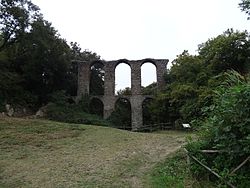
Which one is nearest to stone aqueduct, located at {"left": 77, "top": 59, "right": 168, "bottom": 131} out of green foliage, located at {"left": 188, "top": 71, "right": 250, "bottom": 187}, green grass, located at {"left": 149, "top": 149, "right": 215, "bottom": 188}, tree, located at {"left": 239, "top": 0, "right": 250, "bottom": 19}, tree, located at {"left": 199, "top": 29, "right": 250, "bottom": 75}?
tree, located at {"left": 199, "top": 29, "right": 250, "bottom": 75}

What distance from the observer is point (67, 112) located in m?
31.8

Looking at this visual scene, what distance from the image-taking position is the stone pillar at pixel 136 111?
3706 cm

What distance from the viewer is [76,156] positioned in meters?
12.6

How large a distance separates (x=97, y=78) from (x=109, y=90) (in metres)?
4.56

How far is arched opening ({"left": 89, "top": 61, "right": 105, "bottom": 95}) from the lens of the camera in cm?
4131

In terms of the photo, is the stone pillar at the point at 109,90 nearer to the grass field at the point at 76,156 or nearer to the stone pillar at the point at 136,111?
the stone pillar at the point at 136,111

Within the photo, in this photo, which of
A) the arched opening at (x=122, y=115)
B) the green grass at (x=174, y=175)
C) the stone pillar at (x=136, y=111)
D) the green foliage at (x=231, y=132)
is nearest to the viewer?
the green foliage at (x=231, y=132)

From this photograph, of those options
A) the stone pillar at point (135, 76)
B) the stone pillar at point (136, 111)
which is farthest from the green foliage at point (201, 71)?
the stone pillar at point (135, 76)

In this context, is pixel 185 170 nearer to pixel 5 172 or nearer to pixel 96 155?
pixel 96 155

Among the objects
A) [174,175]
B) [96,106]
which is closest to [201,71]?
[96,106]

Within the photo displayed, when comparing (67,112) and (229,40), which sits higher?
(229,40)

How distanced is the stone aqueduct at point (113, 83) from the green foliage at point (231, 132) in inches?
1127

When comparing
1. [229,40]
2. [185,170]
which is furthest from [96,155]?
[229,40]

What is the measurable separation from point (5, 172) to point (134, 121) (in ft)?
87.1
